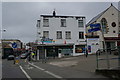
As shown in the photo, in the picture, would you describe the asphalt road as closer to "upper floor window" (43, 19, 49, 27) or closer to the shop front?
the shop front

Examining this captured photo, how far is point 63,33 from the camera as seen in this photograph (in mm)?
38094

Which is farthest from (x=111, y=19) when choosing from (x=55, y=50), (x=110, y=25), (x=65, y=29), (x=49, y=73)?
(x=49, y=73)

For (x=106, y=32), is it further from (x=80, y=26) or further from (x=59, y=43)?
(x=59, y=43)

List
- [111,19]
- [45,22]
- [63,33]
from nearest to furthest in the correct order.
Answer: [45,22]
[63,33]
[111,19]

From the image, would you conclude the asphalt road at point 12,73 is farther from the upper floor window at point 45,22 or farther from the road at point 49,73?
the upper floor window at point 45,22

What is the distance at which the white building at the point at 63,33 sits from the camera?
123 ft

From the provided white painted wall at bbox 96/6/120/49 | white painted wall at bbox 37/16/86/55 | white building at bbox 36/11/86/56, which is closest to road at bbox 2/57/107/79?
white building at bbox 36/11/86/56

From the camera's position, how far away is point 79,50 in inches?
1511

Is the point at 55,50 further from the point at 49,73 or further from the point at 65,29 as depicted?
the point at 49,73

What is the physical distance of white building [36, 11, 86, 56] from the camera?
37500mm

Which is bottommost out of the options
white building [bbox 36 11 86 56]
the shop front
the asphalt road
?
the asphalt road

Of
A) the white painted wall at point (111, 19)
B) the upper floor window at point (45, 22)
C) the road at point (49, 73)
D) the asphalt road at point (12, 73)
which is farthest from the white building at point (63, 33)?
the road at point (49, 73)

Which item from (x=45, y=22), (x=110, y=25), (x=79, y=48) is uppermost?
(x=45, y=22)

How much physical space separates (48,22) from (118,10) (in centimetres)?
1583
